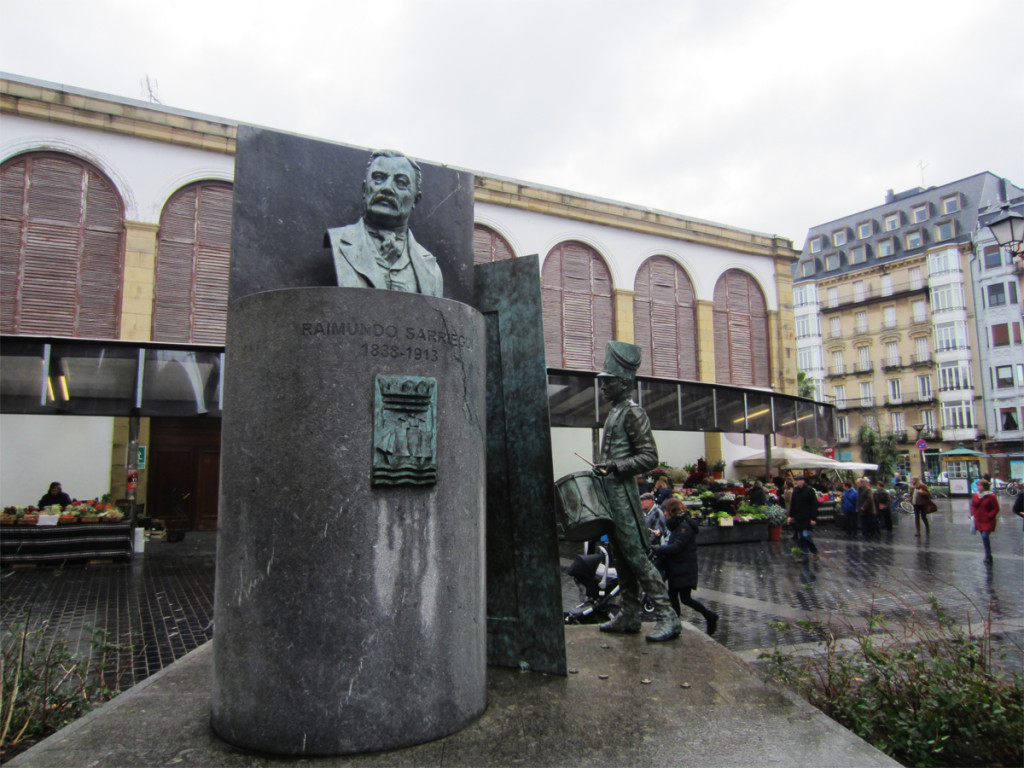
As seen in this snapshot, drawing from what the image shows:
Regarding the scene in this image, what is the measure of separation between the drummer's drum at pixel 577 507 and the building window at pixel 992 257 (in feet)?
182

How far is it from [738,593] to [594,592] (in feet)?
10.8

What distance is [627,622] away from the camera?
192 inches

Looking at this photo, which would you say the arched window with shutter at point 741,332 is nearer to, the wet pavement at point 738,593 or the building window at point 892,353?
the wet pavement at point 738,593

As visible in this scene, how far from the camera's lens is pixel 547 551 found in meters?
4.10

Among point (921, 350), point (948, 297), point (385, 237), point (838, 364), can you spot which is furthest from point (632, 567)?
point (838, 364)

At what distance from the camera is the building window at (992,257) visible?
160 ft

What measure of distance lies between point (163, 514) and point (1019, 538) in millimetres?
22188

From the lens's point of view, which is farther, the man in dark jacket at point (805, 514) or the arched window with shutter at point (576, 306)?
the arched window with shutter at point (576, 306)

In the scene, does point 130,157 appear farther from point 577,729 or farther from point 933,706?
point 933,706

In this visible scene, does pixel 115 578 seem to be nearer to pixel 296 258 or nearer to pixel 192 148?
pixel 296 258

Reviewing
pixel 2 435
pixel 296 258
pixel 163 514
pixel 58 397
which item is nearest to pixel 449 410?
pixel 296 258

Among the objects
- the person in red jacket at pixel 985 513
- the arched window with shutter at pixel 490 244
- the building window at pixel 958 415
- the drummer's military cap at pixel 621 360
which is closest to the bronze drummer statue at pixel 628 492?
the drummer's military cap at pixel 621 360

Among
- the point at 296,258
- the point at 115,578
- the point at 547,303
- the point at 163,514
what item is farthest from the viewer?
the point at 547,303

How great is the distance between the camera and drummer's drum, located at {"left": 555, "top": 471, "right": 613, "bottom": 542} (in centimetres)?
457
